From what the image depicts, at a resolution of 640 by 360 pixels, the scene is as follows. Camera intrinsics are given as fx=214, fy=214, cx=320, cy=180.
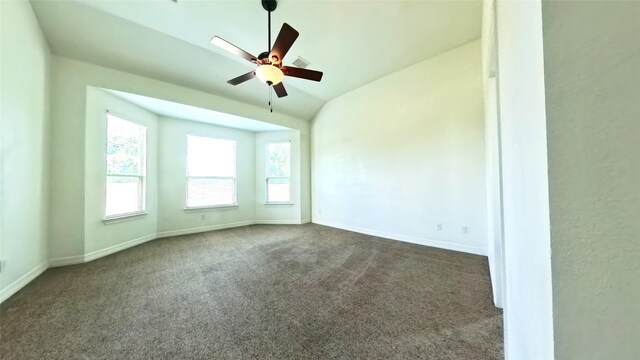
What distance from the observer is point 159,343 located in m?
1.52

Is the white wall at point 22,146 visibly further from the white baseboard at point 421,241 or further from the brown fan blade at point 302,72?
the white baseboard at point 421,241

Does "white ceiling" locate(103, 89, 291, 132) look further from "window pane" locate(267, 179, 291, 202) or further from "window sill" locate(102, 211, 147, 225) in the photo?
"window sill" locate(102, 211, 147, 225)

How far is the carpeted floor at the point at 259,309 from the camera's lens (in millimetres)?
1473

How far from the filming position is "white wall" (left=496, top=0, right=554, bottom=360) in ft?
1.63

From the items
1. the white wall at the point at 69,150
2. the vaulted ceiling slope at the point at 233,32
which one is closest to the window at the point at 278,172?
the vaulted ceiling slope at the point at 233,32

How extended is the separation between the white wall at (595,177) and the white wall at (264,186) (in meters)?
5.23

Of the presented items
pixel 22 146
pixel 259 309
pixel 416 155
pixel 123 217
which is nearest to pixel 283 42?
pixel 259 309

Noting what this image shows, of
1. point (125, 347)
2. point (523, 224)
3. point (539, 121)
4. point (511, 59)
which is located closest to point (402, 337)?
point (523, 224)

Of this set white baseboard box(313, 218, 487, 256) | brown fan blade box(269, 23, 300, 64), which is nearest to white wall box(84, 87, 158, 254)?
brown fan blade box(269, 23, 300, 64)

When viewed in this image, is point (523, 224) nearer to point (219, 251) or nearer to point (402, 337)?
point (402, 337)

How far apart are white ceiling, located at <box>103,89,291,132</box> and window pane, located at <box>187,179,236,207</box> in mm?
1362

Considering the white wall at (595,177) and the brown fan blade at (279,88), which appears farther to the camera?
the brown fan blade at (279,88)

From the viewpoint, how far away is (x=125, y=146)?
12.1ft

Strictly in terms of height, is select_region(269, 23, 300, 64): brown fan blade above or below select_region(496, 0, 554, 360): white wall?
above
